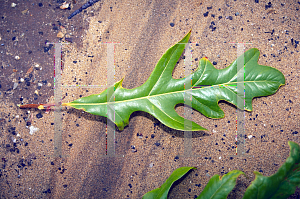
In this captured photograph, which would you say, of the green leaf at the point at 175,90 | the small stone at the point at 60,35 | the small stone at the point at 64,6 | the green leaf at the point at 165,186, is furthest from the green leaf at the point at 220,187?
the small stone at the point at 64,6

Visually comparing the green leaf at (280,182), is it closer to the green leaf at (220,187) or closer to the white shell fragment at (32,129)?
the green leaf at (220,187)

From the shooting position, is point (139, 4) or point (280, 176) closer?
point (280, 176)

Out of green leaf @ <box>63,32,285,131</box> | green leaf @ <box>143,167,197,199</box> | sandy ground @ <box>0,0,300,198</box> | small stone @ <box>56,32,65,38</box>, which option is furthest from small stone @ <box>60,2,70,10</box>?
green leaf @ <box>143,167,197,199</box>

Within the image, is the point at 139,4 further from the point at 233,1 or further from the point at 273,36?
the point at 273,36

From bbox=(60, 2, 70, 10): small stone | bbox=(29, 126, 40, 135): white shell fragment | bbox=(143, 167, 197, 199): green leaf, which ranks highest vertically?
bbox=(60, 2, 70, 10): small stone

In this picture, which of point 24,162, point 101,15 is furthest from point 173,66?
point 24,162

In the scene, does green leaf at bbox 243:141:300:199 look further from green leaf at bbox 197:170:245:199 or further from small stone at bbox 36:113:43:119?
small stone at bbox 36:113:43:119
